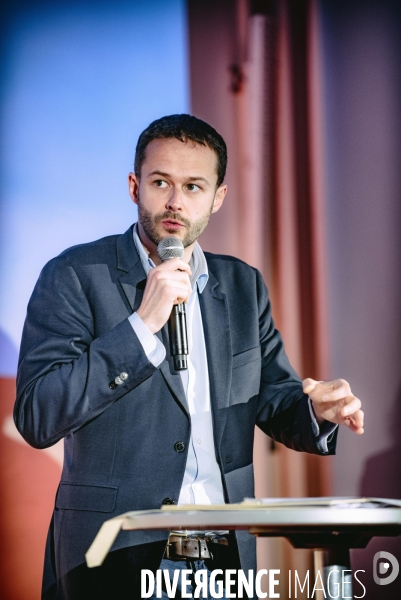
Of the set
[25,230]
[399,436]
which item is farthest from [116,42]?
[399,436]

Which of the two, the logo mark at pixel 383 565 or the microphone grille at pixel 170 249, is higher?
the microphone grille at pixel 170 249

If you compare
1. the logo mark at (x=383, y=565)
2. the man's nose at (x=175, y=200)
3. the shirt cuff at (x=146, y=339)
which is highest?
the man's nose at (x=175, y=200)

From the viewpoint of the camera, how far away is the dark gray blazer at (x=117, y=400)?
1.88 m

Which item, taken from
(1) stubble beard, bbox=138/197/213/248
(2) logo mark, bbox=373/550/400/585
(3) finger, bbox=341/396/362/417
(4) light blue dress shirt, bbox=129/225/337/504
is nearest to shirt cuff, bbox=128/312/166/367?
(4) light blue dress shirt, bbox=129/225/337/504

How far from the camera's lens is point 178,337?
A: 6.19 ft

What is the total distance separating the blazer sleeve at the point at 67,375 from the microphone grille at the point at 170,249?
0.28 m

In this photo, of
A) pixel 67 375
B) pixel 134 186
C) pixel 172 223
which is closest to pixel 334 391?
pixel 67 375

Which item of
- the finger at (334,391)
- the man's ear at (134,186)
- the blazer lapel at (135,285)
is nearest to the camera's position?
the finger at (334,391)

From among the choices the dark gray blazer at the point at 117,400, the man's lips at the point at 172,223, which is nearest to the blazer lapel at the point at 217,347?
the dark gray blazer at the point at 117,400

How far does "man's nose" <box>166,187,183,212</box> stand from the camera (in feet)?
7.27

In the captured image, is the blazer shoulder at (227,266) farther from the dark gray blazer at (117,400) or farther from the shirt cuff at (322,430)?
the shirt cuff at (322,430)

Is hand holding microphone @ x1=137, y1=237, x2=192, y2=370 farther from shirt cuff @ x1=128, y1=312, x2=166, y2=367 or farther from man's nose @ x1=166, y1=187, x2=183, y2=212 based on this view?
man's nose @ x1=166, y1=187, x2=183, y2=212

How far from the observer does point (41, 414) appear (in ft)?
6.21

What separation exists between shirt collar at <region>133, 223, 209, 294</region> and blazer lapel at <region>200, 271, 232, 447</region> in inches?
1.0
